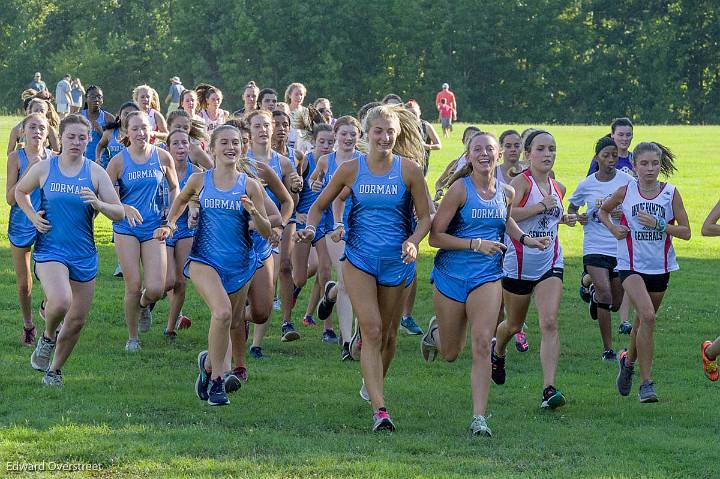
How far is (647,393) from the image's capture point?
400 inches

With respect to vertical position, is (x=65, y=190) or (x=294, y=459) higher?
(x=65, y=190)

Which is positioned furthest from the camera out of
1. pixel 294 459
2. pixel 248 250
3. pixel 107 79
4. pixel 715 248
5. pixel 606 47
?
pixel 107 79

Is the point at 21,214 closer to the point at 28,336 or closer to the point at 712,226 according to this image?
the point at 28,336

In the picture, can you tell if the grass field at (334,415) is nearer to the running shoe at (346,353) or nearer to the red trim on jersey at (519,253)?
the running shoe at (346,353)

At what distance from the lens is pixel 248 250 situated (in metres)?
9.81

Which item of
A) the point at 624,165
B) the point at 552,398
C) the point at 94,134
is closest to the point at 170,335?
the point at 552,398

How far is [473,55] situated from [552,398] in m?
71.7

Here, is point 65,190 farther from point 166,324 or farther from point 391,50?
point 391,50

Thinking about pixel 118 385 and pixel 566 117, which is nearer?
pixel 118 385

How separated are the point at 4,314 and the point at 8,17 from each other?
78227 millimetres

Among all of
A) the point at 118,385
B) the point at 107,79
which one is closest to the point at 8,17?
the point at 107,79

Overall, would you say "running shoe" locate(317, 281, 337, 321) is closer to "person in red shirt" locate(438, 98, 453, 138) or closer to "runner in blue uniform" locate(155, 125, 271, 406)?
"runner in blue uniform" locate(155, 125, 271, 406)

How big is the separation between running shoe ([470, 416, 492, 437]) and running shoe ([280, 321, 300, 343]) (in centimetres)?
423

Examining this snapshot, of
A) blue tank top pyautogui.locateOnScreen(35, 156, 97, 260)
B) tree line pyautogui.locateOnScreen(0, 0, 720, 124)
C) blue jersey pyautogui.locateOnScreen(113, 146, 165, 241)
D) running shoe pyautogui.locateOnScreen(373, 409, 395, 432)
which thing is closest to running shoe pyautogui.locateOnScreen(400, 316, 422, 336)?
blue jersey pyautogui.locateOnScreen(113, 146, 165, 241)
